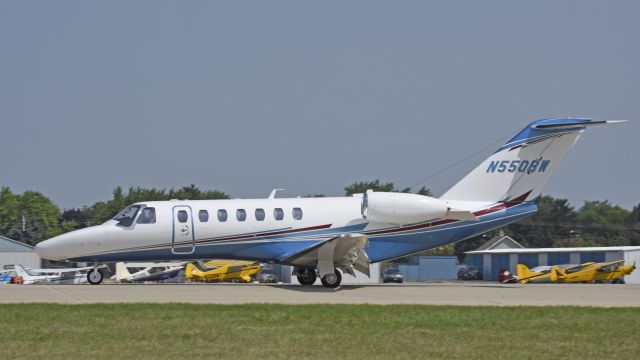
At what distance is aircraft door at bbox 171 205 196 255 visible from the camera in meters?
26.8

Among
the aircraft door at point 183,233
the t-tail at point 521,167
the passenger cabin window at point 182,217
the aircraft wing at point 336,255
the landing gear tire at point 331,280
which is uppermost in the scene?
the t-tail at point 521,167

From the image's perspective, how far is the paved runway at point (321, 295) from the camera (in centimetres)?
2078

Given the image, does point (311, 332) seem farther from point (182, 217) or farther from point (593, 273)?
point (593, 273)

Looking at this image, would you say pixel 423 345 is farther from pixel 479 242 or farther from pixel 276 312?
pixel 479 242

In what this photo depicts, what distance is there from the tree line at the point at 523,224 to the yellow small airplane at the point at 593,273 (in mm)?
41731

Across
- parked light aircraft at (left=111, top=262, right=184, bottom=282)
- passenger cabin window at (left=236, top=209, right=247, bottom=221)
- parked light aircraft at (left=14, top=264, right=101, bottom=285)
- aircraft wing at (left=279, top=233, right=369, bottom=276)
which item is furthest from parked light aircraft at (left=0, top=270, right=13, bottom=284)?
aircraft wing at (left=279, top=233, right=369, bottom=276)

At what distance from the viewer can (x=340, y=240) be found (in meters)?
24.9

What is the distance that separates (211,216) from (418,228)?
612cm

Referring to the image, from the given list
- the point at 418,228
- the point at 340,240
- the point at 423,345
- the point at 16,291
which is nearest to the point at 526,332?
the point at 423,345

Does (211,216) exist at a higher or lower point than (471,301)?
higher

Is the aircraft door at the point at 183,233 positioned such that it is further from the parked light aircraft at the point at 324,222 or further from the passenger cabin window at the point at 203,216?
the passenger cabin window at the point at 203,216

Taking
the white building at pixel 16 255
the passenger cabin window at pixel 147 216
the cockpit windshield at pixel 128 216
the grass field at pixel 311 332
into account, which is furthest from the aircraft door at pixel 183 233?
the white building at pixel 16 255

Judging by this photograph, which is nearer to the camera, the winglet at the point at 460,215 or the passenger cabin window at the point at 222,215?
the winglet at the point at 460,215

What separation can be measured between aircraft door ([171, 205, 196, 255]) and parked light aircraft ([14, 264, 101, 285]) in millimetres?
16270
